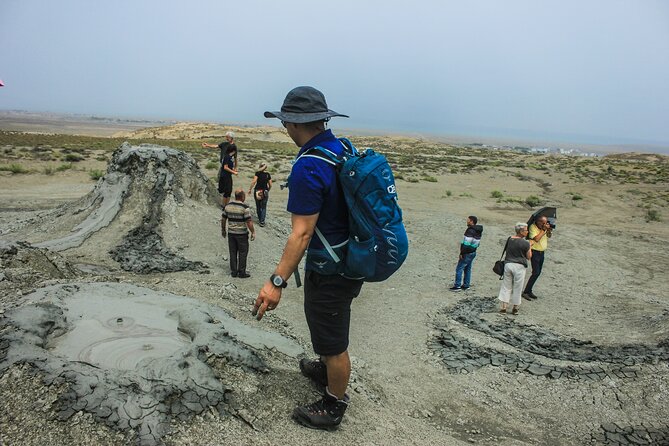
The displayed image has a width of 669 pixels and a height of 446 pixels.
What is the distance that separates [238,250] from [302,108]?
559 centimetres

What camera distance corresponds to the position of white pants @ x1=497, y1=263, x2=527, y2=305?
747 cm

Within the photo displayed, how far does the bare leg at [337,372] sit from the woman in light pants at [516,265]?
5.31 meters

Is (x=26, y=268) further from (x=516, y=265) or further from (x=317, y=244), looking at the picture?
(x=516, y=265)

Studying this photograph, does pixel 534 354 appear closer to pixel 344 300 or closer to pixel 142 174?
pixel 344 300

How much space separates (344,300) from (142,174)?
24.4ft

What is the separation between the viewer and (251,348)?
12.9 feet

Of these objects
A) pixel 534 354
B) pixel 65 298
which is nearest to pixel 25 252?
pixel 65 298

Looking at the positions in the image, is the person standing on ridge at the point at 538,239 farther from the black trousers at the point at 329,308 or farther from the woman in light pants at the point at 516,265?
the black trousers at the point at 329,308

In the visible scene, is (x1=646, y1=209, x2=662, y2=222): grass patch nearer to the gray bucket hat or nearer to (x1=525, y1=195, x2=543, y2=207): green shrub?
(x1=525, y1=195, x2=543, y2=207): green shrub

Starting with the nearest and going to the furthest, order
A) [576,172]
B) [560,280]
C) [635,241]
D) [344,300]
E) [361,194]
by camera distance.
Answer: [361,194] → [344,300] → [560,280] → [635,241] → [576,172]

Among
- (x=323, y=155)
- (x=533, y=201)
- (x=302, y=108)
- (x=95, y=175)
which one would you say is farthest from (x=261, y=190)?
(x=533, y=201)

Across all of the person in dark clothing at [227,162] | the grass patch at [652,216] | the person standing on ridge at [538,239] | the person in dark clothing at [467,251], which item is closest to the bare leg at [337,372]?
the person in dark clothing at [467,251]

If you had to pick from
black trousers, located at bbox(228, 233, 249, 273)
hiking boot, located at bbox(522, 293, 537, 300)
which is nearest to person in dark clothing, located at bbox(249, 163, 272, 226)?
black trousers, located at bbox(228, 233, 249, 273)

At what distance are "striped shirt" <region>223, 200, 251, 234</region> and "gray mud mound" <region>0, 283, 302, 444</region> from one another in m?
3.26
